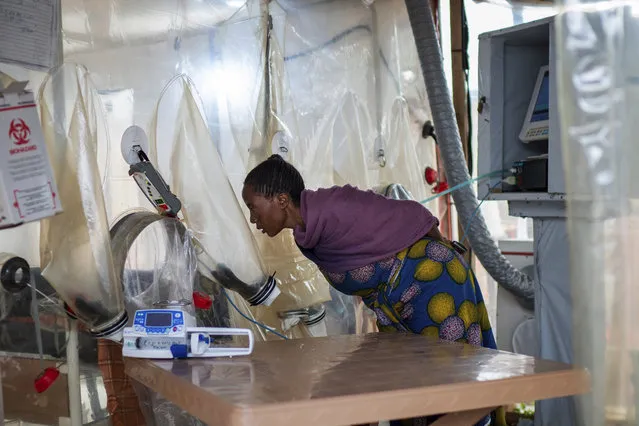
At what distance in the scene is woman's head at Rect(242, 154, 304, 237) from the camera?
2.10 metres

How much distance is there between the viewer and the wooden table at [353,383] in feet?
3.75

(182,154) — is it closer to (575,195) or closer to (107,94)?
(107,94)

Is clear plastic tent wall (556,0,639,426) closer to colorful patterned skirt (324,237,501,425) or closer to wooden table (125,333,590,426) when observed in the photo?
wooden table (125,333,590,426)

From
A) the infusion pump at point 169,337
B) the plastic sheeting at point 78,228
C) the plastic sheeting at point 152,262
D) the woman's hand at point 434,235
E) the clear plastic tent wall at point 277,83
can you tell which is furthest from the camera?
the clear plastic tent wall at point 277,83

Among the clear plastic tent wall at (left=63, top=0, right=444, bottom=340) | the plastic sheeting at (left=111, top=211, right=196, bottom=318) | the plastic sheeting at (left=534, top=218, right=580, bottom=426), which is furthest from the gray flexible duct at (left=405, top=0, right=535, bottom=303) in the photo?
the plastic sheeting at (left=111, top=211, right=196, bottom=318)

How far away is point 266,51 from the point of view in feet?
9.09

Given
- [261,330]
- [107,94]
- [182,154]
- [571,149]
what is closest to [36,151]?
[182,154]

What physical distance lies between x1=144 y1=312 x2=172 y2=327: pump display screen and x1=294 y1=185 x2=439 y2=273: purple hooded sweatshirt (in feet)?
1.98

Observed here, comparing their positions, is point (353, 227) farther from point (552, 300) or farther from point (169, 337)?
point (552, 300)

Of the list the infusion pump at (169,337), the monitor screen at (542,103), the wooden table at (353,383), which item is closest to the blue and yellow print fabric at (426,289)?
the wooden table at (353,383)

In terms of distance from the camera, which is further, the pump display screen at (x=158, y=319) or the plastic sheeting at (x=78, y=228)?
the plastic sheeting at (x=78, y=228)

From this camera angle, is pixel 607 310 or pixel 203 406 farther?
pixel 607 310

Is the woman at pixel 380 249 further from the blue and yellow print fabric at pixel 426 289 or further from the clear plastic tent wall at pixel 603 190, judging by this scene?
the clear plastic tent wall at pixel 603 190

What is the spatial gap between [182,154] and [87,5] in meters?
0.63
